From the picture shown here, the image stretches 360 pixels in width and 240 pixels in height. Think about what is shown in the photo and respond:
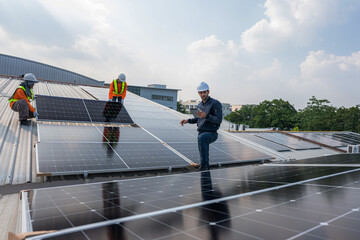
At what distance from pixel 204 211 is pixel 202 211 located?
0.02 m

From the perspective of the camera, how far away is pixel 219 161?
913 centimetres

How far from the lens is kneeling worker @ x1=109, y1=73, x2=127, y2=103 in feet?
47.2

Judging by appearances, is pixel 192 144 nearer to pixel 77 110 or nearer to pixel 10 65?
pixel 77 110

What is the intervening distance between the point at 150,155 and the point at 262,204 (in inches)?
212

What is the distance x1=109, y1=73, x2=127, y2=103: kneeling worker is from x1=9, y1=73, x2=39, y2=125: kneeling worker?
4951mm

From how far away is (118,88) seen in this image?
15.0 m

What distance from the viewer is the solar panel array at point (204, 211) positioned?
2.41 meters

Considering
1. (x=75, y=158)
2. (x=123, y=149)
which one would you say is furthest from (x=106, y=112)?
(x=75, y=158)

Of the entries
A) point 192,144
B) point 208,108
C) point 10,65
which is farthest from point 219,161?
point 10,65

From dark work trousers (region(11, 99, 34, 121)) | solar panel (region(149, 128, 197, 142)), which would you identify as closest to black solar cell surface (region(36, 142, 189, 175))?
solar panel (region(149, 128, 197, 142))

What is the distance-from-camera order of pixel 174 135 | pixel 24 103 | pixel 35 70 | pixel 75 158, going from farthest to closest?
pixel 35 70, pixel 174 135, pixel 24 103, pixel 75 158

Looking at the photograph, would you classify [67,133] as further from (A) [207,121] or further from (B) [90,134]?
(A) [207,121]

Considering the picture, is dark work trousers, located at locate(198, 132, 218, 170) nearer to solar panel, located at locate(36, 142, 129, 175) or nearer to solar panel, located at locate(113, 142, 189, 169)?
solar panel, located at locate(113, 142, 189, 169)

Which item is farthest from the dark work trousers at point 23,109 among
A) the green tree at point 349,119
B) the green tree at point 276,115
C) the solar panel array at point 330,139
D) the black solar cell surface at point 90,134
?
the green tree at point 276,115
